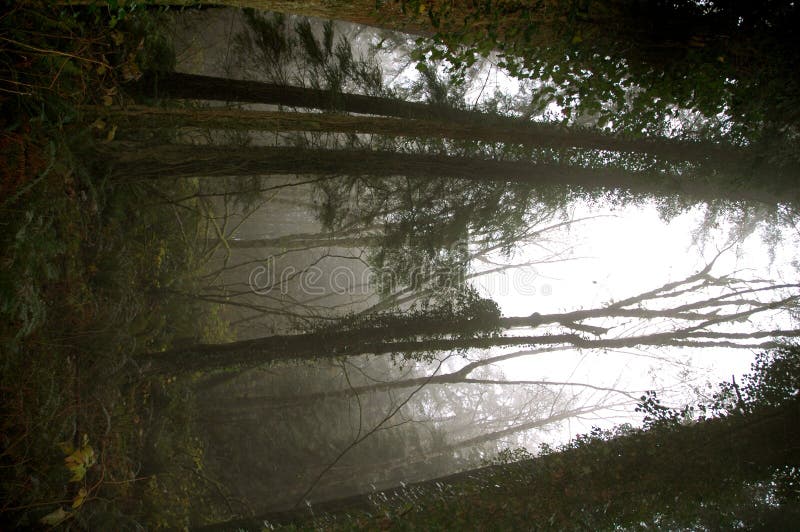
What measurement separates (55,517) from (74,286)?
2.03 m

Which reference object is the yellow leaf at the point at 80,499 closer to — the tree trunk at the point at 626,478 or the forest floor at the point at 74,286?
the forest floor at the point at 74,286

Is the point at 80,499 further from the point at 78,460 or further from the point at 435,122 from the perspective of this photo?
the point at 435,122

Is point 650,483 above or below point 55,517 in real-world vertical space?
below

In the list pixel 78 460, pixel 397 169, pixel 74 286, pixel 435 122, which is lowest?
pixel 78 460

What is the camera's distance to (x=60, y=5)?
386 centimetres

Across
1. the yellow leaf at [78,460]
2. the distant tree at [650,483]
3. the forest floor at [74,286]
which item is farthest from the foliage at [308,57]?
the distant tree at [650,483]

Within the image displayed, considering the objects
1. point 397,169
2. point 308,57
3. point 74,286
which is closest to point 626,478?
point 397,169

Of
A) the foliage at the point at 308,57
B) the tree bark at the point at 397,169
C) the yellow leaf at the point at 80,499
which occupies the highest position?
the foliage at the point at 308,57

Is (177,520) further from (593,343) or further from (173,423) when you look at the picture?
(593,343)

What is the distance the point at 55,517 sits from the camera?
3693mm

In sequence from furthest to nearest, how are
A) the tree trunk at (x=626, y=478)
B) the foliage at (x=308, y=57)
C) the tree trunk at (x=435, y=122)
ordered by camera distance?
the foliage at (x=308, y=57) < the tree trunk at (x=435, y=122) < the tree trunk at (x=626, y=478)

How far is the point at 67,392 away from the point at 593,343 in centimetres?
647

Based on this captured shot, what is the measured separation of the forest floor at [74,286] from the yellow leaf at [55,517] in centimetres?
1

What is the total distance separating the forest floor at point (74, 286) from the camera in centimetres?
363
